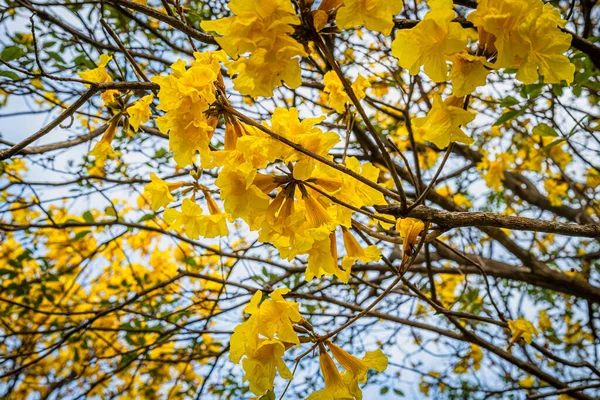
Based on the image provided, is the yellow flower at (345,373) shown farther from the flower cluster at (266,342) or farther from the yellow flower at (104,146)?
the yellow flower at (104,146)

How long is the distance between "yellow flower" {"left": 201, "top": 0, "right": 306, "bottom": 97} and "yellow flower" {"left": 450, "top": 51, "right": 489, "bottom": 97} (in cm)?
29

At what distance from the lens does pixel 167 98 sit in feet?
3.05

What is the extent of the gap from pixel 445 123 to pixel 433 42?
170 mm

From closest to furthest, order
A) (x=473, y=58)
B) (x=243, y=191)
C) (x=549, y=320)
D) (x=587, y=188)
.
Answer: (x=473, y=58)
(x=243, y=191)
(x=587, y=188)
(x=549, y=320)

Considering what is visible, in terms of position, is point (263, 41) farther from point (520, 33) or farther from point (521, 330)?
point (521, 330)

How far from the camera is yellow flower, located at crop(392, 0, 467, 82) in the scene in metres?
0.74

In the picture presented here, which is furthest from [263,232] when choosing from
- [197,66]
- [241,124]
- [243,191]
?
[197,66]

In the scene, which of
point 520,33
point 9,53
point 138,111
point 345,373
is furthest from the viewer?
point 9,53

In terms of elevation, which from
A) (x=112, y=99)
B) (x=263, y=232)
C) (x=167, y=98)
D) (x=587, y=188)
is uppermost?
(x=587, y=188)

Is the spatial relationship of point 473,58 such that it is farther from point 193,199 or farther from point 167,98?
point 193,199

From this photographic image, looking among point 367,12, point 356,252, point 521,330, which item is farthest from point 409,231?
point 521,330

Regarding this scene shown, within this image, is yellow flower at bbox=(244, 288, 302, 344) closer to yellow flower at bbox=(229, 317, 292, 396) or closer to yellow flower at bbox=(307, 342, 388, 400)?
yellow flower at bbox=(229, 317, 292, 396)

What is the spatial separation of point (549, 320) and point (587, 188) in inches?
62.2

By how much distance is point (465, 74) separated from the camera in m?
0.79
